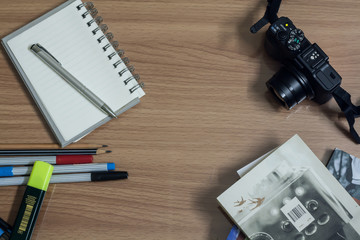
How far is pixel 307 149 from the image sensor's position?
68cm

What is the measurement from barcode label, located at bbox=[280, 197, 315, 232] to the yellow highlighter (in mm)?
422

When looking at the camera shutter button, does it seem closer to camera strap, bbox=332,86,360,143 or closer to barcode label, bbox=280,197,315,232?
camera strap, bbox=332,86,360,143

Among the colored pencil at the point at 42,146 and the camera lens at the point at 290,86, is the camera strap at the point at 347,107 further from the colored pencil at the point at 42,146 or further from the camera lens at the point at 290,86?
the colored pencil at the point at 42,146

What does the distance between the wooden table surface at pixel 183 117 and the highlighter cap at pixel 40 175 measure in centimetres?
3

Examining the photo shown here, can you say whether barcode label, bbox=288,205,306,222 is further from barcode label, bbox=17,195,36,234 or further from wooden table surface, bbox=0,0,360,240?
barcode label, bbox=17,195,36,234

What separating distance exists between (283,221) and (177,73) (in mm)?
342

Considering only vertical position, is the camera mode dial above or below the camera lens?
above

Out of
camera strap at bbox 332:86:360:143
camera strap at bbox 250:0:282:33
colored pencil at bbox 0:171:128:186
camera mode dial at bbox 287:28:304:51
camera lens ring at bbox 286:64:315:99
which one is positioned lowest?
colored pencil at bbox 0:171:128:186

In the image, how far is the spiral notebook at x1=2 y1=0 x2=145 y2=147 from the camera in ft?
2.34

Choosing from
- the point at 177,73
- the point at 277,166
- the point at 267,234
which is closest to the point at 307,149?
the point at 277,166

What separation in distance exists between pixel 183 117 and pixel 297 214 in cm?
27

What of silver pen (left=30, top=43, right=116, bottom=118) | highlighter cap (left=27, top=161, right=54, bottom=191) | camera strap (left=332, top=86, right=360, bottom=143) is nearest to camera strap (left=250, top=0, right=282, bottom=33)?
camera strap (left=332, top=86, right=360, bottom=143)

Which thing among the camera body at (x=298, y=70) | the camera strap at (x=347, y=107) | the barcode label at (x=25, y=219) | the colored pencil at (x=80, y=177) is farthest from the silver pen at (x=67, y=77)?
the camera strap at (x=347, y=107)

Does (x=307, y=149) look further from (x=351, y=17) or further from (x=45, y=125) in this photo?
(x=45, y=125)
